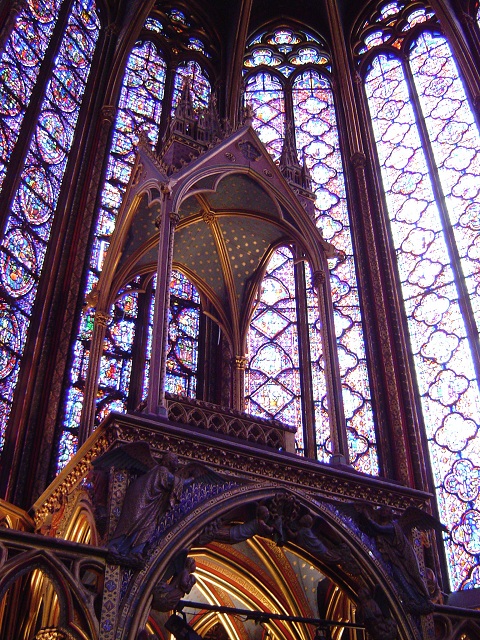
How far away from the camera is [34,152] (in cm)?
1120

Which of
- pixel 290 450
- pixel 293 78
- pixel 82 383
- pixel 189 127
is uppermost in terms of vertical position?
pixel 293 78

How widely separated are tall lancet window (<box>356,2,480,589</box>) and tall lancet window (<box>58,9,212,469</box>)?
3.63 meters

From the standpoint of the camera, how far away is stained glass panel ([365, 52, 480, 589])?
10.5 metres

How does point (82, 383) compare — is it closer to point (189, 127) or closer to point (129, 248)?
point (129, 248)

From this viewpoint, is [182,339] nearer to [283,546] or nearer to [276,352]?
[276,352]

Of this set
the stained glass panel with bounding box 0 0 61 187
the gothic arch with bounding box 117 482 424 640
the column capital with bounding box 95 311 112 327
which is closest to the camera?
the gothic arch with bounding box 117 482 424 640

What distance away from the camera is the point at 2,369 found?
9.46 metres

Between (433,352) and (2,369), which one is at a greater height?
(433,352)

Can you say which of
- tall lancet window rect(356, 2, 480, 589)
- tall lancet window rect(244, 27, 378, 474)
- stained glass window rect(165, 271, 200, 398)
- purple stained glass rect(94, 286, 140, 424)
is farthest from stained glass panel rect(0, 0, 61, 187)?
tall lancet window rect(356, 2, 480, 589)

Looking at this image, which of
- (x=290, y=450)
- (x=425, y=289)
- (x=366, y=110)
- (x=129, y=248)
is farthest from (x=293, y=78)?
(x=290, y=450)

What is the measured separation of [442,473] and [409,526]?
346 cm

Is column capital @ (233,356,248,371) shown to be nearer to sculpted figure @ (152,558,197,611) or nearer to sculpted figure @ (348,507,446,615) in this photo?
sculpted figure @ (348,507,446,615)

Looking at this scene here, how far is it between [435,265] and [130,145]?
548cm

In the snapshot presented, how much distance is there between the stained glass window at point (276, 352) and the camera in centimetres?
1143
